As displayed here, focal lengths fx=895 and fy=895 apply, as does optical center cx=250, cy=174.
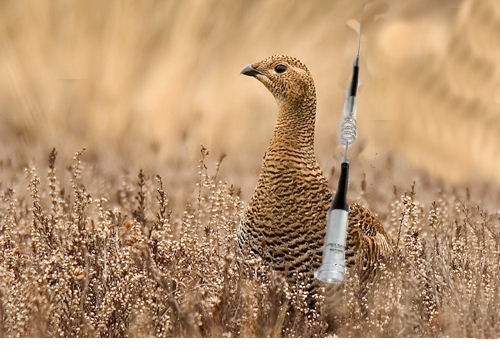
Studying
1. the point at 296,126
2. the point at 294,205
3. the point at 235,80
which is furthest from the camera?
the point at 235,80

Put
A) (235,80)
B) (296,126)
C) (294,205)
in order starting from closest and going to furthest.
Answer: (294,205) → (296,126) → (235,80)

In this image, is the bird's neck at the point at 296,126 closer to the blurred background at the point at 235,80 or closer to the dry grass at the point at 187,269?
the blurred background at the point at 235,80

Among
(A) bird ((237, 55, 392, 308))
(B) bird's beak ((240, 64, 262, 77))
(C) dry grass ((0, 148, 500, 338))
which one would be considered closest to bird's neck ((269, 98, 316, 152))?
(A) bird ((237, 55, 392, 308))

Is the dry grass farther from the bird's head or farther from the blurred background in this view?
the bird's head

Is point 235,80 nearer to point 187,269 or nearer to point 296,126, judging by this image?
point 296,126

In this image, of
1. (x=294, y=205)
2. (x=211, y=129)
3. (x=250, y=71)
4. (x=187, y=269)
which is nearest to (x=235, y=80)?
(x=250, y=71)

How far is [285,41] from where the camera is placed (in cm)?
325

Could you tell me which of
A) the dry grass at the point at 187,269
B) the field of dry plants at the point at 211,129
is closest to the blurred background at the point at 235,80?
the field of dry plants at the point at 211,129

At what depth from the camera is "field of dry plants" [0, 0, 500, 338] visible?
3.17m

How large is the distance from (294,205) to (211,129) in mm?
468

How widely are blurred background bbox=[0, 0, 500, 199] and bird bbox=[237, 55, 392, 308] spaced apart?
62mm

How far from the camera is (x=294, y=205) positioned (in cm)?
304

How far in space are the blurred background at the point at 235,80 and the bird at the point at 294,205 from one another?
0.06 meters

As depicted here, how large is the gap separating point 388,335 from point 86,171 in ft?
3.98
